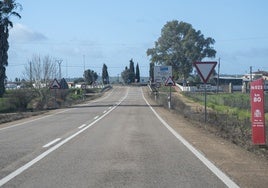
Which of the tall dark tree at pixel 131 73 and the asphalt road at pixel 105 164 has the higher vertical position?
the tall dark tree at pixel 131 73

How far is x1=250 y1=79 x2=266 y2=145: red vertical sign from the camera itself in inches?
573

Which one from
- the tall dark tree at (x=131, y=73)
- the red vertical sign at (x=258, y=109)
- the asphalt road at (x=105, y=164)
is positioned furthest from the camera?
the tall dark tree at (x=131, y=73)

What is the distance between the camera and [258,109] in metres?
14.7

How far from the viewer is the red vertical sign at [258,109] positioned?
14562 millimetres

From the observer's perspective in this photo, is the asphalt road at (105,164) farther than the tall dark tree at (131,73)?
No

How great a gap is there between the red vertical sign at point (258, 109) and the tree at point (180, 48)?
12049cm

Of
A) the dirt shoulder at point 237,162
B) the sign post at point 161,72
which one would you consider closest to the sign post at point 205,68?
the dirt shoulder at point 237,162

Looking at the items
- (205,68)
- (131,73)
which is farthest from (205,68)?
(131,73)

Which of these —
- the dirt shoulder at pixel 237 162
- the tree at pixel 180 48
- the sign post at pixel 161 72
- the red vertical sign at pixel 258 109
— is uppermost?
the tree at pixel 180 48

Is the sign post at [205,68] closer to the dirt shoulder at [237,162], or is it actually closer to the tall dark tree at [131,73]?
the dirt shoulder at [237,162]

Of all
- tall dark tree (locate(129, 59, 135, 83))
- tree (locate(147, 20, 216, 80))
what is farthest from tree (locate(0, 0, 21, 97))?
tall dark tree (locate(129, 59, 135, 83))

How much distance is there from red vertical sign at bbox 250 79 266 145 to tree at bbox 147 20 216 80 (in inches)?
4744

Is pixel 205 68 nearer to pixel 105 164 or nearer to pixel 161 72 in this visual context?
pixel 105 164

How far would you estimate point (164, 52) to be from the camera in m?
140
